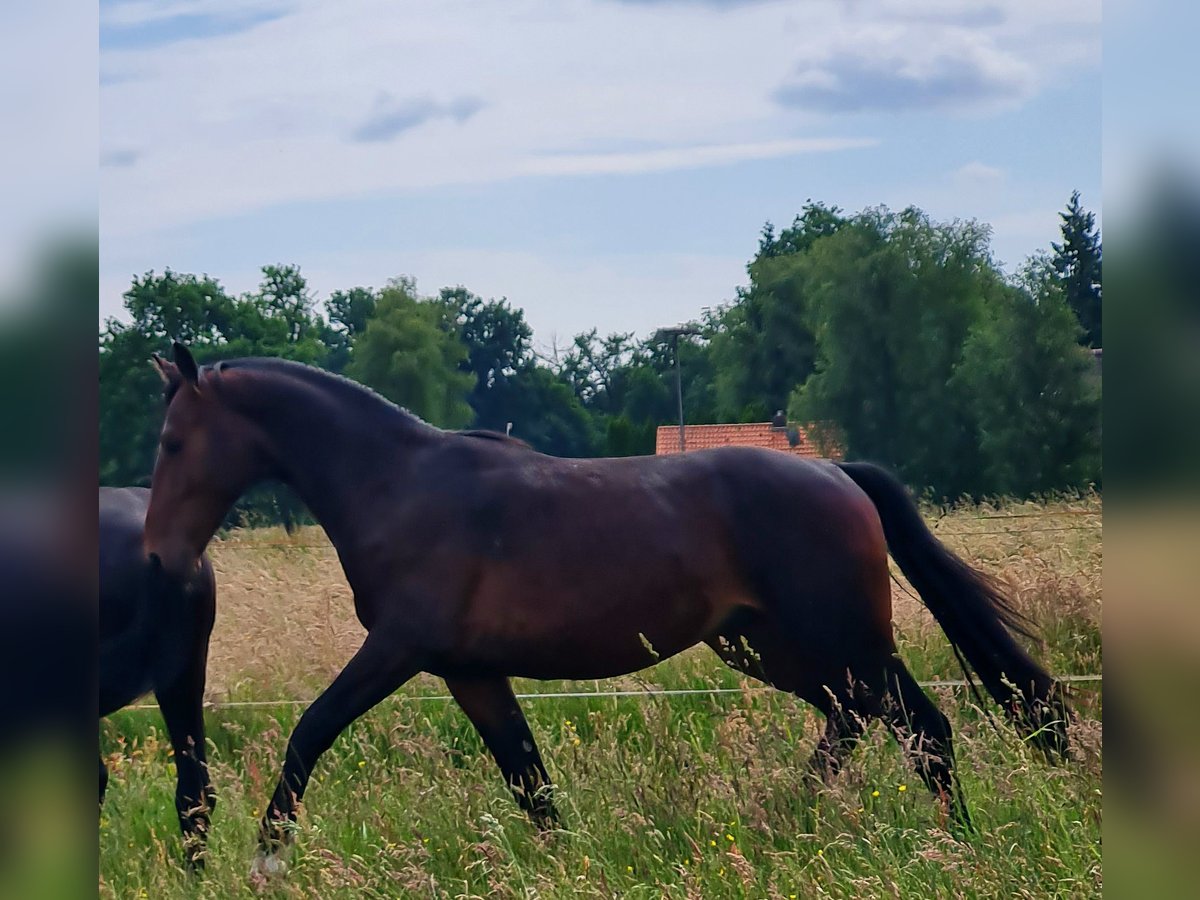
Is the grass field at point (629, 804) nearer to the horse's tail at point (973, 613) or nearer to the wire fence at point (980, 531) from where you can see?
the horse's tail at point (973, 613)

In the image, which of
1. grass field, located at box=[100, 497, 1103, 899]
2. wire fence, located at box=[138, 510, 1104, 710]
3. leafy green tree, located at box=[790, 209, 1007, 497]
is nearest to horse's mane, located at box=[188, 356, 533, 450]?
grass field, located at box=[100, 497, 1103, 899]

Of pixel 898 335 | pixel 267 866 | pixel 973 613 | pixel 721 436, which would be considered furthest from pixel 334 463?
pixel 898 335

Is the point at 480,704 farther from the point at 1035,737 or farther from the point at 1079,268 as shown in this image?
the point at 1079,268

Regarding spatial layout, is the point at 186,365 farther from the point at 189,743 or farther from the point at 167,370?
the point at 189,743

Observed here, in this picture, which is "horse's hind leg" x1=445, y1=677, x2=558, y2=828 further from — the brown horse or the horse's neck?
the horse's neck

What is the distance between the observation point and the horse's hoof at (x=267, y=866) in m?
3.81

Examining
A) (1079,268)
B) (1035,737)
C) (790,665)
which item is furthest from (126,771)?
(1079,268)

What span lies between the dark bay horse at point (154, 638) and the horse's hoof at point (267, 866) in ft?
2.00

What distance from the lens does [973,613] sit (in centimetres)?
442

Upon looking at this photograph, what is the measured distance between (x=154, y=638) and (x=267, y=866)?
3.65 feet

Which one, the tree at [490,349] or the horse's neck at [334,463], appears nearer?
the horse's neck at [334,463]

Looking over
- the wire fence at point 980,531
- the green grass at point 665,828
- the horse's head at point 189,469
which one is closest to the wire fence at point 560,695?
the green grass at point 665,828

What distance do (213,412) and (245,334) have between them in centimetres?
213

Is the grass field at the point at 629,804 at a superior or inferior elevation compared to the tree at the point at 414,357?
inferior
